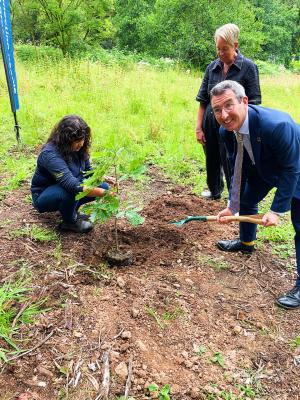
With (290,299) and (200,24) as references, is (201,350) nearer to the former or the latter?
(290,299)

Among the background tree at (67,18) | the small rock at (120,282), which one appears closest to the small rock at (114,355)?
the small rock at (120,282)

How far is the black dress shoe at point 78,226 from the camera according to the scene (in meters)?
3.34

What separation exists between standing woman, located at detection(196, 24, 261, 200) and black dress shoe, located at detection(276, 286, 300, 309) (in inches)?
45.1

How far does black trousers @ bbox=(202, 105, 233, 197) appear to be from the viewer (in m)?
3.65

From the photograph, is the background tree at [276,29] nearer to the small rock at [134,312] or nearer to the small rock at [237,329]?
the small rock at [237,329]

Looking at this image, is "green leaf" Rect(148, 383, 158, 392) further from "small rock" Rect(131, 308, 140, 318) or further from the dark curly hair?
the dark curly hair

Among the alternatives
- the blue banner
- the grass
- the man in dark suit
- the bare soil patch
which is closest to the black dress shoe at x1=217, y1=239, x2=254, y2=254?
the bare soil patch

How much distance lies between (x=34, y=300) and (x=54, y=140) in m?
1.35

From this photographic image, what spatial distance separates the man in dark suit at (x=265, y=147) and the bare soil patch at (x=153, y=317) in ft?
1.30

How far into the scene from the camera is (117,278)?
9.12 feet

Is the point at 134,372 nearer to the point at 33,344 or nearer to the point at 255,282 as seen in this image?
the point at 33,344

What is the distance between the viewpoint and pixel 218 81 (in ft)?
11.6

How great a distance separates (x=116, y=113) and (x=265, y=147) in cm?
491

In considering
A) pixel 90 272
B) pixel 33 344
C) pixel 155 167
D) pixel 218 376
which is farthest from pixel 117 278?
pixel 155 167
